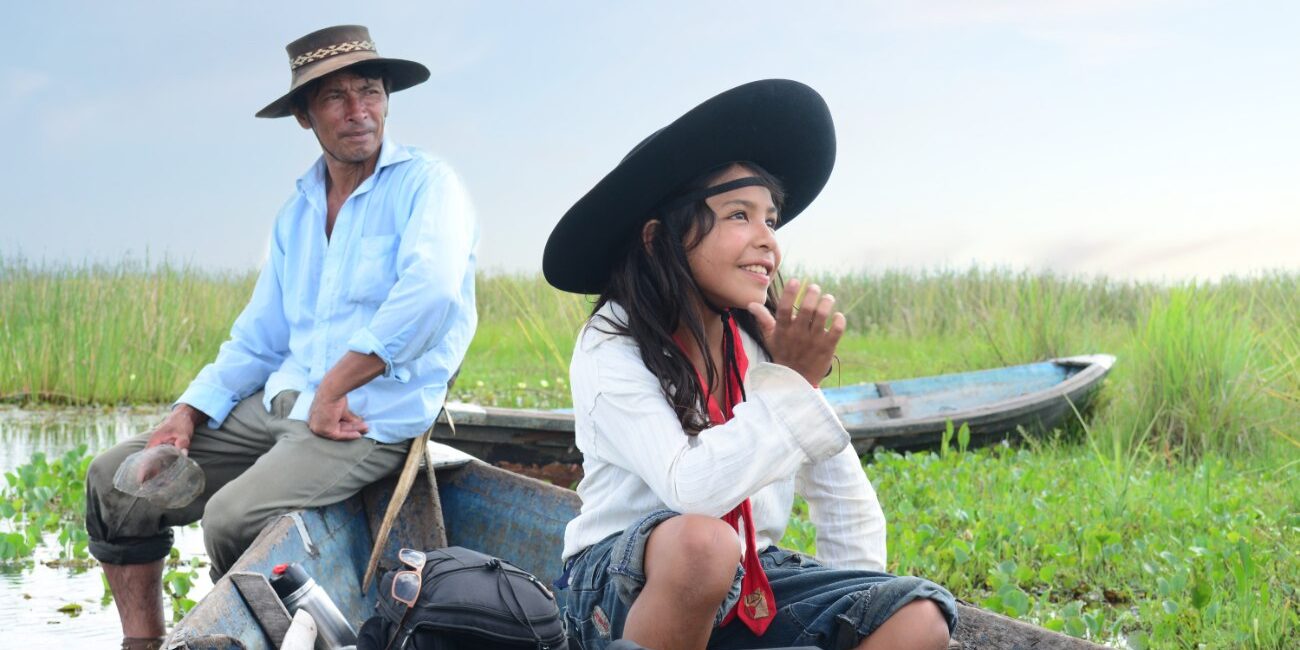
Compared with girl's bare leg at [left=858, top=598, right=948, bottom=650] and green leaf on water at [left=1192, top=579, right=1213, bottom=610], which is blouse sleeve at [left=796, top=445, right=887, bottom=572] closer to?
girl's bare leg at [left=858, top=598, right=948, bottom=650]

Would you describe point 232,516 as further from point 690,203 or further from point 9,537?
point 9,537

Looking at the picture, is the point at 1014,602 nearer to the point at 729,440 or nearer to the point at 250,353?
the point at 729,440

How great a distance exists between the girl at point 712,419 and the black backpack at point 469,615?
167 mm

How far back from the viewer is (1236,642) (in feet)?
13.2

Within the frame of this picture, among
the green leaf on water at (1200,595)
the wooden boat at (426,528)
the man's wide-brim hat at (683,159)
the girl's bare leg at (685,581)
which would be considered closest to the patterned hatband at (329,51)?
the wooden boat at (426,528)

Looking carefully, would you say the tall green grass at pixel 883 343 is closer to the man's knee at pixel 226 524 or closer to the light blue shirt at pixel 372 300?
the light blue shirt at pixel 372 300

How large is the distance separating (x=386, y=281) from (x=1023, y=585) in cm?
266

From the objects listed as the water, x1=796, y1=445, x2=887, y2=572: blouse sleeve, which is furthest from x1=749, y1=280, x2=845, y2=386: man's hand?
the water

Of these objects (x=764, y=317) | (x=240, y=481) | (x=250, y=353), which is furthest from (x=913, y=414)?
(x=764, y=317)

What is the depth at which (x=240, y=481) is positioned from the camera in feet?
12.8

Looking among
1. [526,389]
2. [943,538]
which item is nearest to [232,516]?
[943,538]

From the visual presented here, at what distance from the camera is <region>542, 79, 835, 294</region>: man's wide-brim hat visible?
2662mm

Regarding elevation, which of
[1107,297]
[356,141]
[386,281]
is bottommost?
[1107,297]

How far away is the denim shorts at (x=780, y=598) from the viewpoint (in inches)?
97.3
